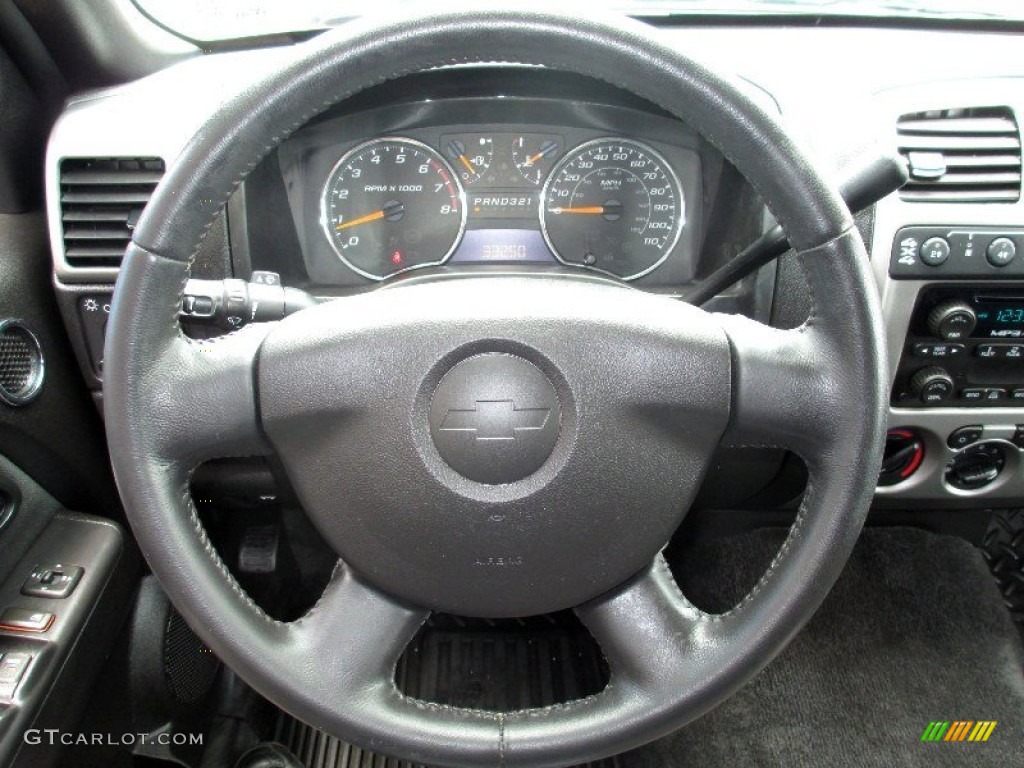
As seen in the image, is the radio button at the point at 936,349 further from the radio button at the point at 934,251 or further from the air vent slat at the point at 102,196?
the air vent slat at the point at 102,196

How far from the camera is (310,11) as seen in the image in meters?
1.50

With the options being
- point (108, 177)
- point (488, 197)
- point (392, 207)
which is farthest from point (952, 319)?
point (108, 177)

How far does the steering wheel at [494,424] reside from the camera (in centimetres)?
75

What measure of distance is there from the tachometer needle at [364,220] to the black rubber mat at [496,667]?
83 cm

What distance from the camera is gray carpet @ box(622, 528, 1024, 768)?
172cm

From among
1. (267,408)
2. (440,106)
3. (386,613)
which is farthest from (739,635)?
(440,106)

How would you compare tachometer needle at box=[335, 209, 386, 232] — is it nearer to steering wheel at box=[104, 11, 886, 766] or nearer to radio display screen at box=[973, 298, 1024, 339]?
steering wheel at box=[104, 11, 886, 766]

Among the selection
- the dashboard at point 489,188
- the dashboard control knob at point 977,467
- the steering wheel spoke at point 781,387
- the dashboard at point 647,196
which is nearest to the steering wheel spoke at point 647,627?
the steering wheel spoke at point 781,387

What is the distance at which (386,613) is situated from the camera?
2.87 feet

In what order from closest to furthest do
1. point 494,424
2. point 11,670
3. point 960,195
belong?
point 494,424 → point 11,670 → point 960,195

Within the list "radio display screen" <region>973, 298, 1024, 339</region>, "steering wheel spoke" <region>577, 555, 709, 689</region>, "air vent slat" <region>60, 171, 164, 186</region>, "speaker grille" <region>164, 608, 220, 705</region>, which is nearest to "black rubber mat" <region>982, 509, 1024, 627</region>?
"radio display screen" <region>973, 298, 1024, 339</region>

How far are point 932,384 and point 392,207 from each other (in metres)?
0.86

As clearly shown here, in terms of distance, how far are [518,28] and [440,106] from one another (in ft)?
2.31

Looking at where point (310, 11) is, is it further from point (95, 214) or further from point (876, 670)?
Answer: point (876, 670)
